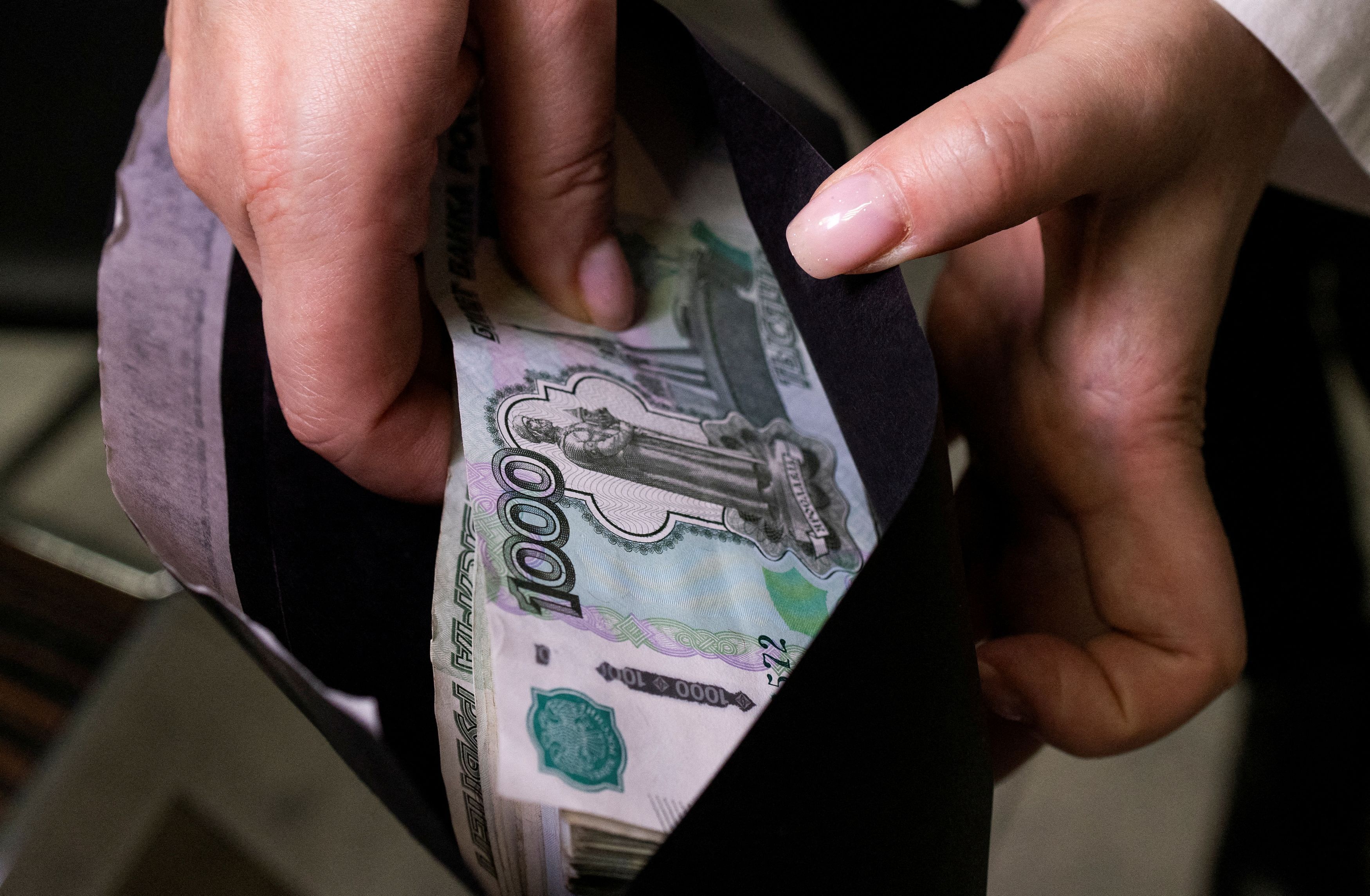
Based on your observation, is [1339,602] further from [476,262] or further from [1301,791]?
[476,262]

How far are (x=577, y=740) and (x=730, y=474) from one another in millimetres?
171

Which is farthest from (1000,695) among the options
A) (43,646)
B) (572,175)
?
(43,646)

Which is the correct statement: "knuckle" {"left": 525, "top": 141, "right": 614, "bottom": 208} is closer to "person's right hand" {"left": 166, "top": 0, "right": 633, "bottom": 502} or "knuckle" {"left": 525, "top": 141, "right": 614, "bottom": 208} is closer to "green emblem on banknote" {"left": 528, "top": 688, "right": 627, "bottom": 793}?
"person's right hand" {"left": 166, "top": 0, "right": 633, "bottom": 502}

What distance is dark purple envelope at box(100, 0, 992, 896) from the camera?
0.30 m

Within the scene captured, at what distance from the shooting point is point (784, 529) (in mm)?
477

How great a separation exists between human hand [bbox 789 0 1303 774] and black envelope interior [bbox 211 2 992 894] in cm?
6

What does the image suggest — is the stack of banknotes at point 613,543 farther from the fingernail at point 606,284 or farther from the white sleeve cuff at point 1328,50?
the white sleeve cuff at point 1328,50

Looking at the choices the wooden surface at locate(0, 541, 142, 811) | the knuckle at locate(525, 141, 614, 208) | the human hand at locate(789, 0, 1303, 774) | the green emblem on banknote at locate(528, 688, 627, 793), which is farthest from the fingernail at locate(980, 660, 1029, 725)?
the wooden surface at locate(0, 541, 142, 811)

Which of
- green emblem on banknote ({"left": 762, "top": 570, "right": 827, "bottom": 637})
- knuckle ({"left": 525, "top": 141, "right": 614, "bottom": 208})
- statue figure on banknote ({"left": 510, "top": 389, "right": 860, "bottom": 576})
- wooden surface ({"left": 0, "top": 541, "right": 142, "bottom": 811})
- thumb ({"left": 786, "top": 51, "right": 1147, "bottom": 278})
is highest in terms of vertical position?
thumb ({"left": 786, "top": 51, "right": 1147, "bottom": 278})

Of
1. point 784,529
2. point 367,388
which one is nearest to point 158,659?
point 367,388

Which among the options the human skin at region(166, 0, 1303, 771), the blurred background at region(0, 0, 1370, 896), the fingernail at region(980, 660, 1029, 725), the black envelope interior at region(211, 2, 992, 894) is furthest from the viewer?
the blurred background at region(0, 0, 1370, 896)

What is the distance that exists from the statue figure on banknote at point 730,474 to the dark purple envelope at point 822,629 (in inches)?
2.0

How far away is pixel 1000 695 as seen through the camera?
20.1 inches

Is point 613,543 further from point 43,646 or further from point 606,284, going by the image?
point 43,646
